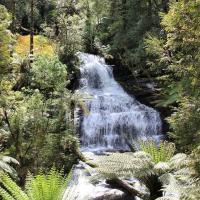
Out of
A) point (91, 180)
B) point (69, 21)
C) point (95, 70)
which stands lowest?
point (91, 180)

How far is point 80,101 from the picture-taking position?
15766mm

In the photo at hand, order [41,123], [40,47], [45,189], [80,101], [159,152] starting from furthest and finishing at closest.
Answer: [40,47] → [80,101] → [41,123] → [159,152] → [45,189]

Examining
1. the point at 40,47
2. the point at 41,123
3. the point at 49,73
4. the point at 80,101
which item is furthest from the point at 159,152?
the point at 40,47

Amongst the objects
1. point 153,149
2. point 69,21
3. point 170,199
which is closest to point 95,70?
point 69,21

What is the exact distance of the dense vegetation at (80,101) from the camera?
6824mm

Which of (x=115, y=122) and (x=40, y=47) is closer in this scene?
(x=115, y=122)

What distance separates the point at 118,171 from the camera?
27.8 feet

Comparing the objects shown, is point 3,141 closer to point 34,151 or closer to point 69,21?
point 34,151

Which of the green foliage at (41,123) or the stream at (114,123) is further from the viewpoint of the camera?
the stream at (114,123)

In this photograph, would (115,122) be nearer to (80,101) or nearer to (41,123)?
(80,101)

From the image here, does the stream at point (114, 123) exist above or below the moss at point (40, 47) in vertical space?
below

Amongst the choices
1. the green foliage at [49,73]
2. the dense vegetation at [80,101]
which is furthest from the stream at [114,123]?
the green foliage at [49,73]

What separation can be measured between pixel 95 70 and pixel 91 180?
16360 mm

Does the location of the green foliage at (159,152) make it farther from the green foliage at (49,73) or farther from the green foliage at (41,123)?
the green foliage at (49,73)
